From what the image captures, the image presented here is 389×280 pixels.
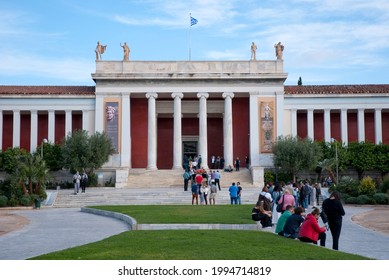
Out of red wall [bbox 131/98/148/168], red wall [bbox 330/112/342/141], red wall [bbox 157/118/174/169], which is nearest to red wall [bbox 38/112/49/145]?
red wall [bbox 131/98/148/168]

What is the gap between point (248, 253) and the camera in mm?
12117

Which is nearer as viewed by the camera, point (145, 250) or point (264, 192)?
point (145, 250)

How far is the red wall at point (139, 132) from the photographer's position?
169 feet

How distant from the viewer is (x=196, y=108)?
5269 centimetres

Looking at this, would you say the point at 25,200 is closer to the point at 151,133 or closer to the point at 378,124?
the point at 151,133

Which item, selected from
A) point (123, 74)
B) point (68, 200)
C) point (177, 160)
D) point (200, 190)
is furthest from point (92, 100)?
point (200, 190)

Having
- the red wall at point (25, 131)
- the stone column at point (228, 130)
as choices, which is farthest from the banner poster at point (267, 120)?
the red wall at point (25, 131)

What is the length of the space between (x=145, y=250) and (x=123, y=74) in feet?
124

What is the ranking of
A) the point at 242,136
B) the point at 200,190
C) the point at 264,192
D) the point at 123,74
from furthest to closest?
the point at 242,136 < the point at 123,74 < the point at 200,190 < the point at 264,192


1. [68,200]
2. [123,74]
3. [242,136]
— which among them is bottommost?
[68,200]

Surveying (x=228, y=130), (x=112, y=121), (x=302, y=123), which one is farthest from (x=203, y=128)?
(x=302, y=123)

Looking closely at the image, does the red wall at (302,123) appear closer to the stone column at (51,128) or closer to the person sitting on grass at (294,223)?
the stone column at (51,128)

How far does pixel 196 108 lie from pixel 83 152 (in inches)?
491

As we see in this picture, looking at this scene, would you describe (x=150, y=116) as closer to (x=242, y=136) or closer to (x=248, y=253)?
(x=242, y=136)
